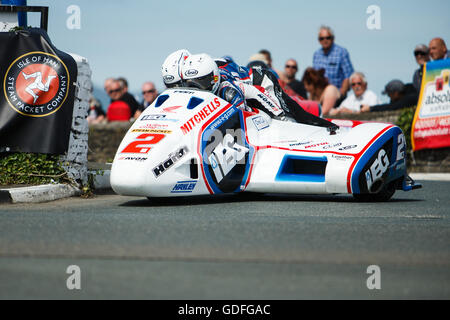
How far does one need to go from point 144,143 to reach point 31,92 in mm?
1618

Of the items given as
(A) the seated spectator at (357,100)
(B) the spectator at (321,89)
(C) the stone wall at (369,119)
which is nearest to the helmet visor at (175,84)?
(C) the stone wall at (369,119)

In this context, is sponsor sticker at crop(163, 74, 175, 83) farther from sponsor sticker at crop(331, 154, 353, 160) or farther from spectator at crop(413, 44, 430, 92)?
spectator at crop(413, 44, 430, 92)

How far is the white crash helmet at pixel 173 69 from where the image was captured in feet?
25.6

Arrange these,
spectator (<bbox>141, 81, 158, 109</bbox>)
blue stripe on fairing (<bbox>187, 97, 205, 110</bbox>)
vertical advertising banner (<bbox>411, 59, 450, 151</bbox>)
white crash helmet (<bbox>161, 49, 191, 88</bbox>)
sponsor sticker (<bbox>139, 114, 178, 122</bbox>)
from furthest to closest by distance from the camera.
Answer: spectator (<bbox>141, 81, 158, 109</bbox>)
vertical advertising banner (<bbox>411, 59, 450, 151</bbox>)
white crash helmet (<bbox>161, 49, 191, 88</bbox>)
blue stripe on fairing (<bbox>187, 97, 205, 110</bbox>)
sponsor sticker (<bbox>139, 114, 178, 122</bbox>)

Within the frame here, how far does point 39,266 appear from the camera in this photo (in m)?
3.63

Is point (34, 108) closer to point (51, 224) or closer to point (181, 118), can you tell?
point (181, 118)

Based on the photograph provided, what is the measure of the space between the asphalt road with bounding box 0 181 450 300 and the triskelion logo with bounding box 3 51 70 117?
1991mm

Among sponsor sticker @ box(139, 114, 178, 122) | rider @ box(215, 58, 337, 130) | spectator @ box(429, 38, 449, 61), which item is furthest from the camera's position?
spectator @ box(429, 38, 449, 61)

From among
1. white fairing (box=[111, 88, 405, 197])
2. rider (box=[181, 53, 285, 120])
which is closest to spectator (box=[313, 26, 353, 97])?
rider (box=[181, 53, 285, 120])

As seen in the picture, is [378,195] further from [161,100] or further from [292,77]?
[292,77]

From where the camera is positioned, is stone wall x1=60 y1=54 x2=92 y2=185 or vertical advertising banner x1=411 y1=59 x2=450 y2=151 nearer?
stone wall x1=60 y1=54 x2=92 y2=185

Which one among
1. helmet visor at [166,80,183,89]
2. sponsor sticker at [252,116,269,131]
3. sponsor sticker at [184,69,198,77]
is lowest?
sponsor sticker at [252,116,269,131]

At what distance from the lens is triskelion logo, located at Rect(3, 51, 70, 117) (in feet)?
25.2
